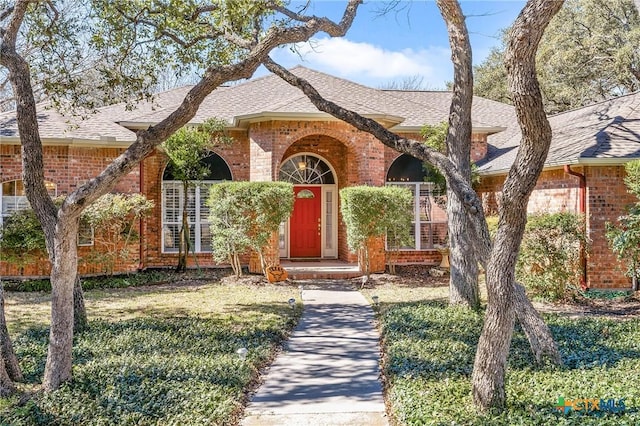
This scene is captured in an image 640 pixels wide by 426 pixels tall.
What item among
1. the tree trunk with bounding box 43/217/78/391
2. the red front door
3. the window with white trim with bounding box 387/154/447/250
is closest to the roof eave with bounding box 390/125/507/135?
the window with white trim with bounding box 387/154/447/250

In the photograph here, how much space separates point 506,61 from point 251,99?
13.0 metres

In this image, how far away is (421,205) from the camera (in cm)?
1592

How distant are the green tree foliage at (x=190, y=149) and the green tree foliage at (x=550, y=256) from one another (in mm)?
7632

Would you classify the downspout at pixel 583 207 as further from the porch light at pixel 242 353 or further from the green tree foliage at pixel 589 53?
the green tree foliage at pixel 589 53

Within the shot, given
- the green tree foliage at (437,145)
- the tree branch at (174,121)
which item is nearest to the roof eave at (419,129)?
the green tree foliage at (437,145)

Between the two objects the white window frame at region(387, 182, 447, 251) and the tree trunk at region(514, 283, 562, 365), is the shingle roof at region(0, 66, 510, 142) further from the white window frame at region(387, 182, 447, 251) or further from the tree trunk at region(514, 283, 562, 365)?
the tree trunk at region(514, 283, 562, 365)

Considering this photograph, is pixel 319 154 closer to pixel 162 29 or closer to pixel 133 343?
pixel 162 29

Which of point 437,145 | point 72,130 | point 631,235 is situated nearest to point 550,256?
point 631,235

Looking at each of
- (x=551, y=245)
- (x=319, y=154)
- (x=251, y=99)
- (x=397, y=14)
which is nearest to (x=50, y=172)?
(x=251, y=99)

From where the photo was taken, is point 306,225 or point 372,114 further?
point 306,225

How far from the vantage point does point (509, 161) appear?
1385 centimetres

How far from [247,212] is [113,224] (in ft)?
11.3

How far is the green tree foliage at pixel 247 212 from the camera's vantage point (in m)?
12.4

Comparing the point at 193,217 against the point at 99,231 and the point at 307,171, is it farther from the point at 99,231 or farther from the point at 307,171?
the point at 307,171
